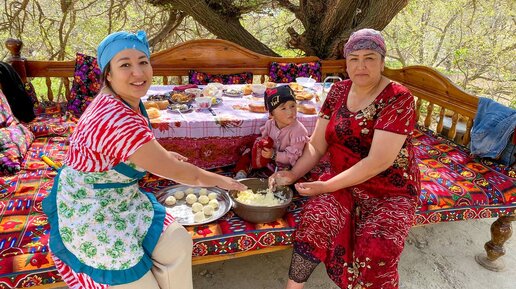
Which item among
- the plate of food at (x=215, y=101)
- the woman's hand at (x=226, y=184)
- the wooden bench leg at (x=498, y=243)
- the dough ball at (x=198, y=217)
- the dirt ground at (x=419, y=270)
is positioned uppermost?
the plate of food at (x=215, y=101)

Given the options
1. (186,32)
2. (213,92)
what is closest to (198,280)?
(213,92)

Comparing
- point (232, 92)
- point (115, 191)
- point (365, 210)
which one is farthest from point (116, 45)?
point (232, 92)

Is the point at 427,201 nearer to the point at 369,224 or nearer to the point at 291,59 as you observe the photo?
the point at 369,224

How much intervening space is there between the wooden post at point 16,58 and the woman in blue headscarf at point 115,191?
270 centimetres

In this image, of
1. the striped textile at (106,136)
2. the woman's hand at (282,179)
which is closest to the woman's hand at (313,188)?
the woman's hand at (282,179)

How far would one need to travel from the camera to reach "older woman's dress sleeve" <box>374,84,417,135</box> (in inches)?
80.9

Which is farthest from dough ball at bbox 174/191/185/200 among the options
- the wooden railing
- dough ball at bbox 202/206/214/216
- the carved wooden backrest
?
the carved wooden backrest

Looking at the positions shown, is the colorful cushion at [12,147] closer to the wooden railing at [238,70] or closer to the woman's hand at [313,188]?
the wooden railing at [238,70]

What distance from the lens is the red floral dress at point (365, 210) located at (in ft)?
6.40

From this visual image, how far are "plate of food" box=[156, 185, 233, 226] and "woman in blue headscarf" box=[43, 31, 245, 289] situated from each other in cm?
55

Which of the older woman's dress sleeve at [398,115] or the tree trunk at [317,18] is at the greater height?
the tree trunk at [317,18]

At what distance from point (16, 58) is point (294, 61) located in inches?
124

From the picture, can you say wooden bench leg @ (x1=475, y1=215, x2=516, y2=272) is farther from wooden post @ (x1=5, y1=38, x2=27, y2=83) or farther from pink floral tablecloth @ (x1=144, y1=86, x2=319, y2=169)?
wooden post @ (x1=5, y1=38, x2=27, y2=83)

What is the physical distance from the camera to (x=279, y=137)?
275cm
